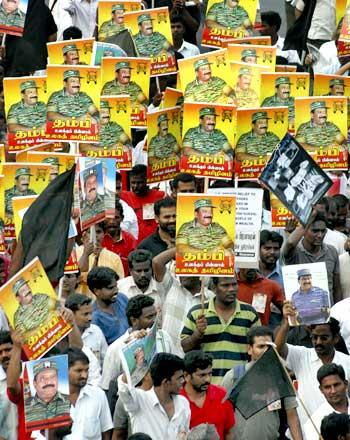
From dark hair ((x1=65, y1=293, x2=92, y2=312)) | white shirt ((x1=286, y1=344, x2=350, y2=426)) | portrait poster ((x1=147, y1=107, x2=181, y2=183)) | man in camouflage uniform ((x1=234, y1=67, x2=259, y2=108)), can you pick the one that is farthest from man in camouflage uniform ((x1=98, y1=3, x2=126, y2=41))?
white shirt ((x1=286, y1=344, x2=350, y2=426))

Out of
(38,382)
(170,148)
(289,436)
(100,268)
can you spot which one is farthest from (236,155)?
(38,382)

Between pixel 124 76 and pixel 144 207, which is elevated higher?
pixel 124 76

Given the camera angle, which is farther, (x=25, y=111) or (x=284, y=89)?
(x=284, y=89)

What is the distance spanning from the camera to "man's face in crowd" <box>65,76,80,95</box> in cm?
1978

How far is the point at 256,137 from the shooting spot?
1953 cm

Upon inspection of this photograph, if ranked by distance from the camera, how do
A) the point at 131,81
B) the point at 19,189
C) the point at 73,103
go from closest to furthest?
the point at 19,189 → the point at 73,103 → the point at 131,81

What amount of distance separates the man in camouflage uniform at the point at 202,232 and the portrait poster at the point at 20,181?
1.51 m

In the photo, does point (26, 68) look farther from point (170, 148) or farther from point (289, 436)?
point (289, 436)

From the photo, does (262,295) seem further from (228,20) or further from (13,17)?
(228,20)

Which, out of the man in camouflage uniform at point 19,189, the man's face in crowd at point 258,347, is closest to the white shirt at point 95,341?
the man's face in crowd at point 258,347

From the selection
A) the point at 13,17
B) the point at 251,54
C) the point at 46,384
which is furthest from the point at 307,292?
the point at 13,17

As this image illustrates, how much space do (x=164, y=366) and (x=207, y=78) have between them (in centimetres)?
523

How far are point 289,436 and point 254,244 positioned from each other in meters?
2.18

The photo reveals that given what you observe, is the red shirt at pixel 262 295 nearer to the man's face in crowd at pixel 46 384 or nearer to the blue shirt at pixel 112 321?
the blue shirt at pixel 112 321
